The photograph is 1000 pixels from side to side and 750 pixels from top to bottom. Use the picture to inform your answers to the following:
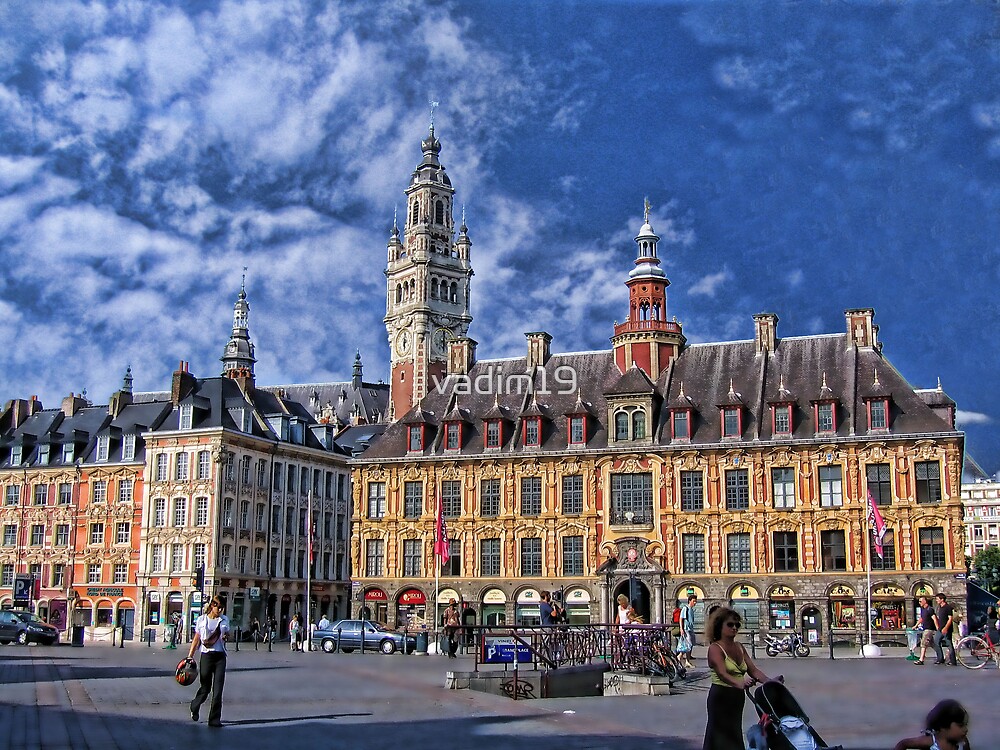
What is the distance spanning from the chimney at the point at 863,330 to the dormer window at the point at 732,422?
21.8 feet

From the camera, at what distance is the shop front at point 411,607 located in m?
58.4

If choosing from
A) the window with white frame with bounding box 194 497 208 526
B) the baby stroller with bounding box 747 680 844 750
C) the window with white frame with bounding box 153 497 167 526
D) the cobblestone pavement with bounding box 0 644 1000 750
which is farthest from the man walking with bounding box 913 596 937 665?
the window with white frame with bounding box 153 497 167 526

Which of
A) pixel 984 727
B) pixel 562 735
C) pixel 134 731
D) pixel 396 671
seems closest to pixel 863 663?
pixel 396 671

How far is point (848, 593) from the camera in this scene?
51.8 metres

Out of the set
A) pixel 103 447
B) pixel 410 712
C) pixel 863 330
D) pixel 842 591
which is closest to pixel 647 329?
pixel 863 330

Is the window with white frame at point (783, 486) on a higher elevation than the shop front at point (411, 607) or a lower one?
higher

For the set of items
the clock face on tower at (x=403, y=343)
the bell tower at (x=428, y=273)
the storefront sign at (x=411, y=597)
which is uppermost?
the bell tower at (x=428, y=273)

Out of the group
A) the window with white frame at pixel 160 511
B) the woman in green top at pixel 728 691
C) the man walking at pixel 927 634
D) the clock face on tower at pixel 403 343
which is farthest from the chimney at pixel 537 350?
the clock face on tower at pixel 403 343

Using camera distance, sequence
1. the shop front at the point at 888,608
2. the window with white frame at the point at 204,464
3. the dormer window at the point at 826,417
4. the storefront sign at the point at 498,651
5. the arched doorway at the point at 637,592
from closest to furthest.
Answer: the storefront sign at the point at 498,651 → the shop front at the point at 888,608 → the dormer window at the point at 826,417 → the arched doorway at the point at 637,592 → the window with white frame at the point at 204,464

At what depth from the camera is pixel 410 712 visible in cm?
1745

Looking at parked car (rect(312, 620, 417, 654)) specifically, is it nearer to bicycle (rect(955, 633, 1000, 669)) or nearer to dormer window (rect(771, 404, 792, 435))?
dormer window (rect(771, 404, 792, 435))

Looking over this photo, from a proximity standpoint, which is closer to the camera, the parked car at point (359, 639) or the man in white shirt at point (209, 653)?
the man in white shirt at point (209, 653)

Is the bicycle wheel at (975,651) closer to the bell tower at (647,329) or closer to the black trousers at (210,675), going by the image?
the black trousers at (210,675)

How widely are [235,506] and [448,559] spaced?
16521 mm
